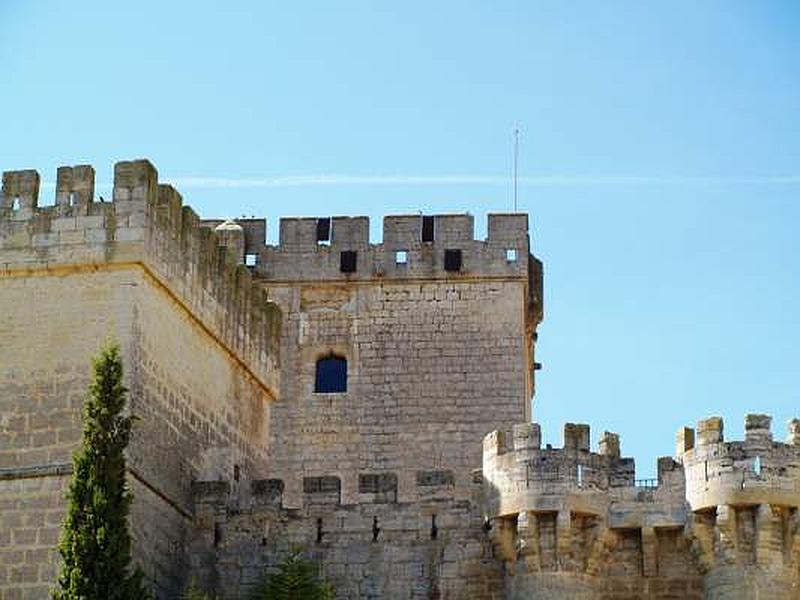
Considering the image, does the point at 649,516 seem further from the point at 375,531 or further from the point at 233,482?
the point at 233,482

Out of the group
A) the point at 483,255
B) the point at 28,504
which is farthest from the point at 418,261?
the point at 28,504

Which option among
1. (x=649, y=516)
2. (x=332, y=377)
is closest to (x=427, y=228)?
(x=332, y=377)

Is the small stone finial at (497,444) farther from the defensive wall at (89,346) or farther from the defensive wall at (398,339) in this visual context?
the defensive wall at (398,339)

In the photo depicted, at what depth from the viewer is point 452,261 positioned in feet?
125

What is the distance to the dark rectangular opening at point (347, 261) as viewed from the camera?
38.4 meters

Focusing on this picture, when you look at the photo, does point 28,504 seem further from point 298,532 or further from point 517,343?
point 517,343

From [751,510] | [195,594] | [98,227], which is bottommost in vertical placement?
[195,594]

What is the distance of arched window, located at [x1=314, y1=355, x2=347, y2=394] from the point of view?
37.9 m

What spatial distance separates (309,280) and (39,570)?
1359 cm

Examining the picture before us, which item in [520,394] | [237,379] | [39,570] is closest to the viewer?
[39,570]

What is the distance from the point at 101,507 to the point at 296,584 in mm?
3381

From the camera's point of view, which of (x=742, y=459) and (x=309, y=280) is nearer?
(x=742, y=459)

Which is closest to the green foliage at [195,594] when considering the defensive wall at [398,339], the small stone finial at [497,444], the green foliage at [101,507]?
the green foliage at [101,507]

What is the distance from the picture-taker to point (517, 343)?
37688mm
